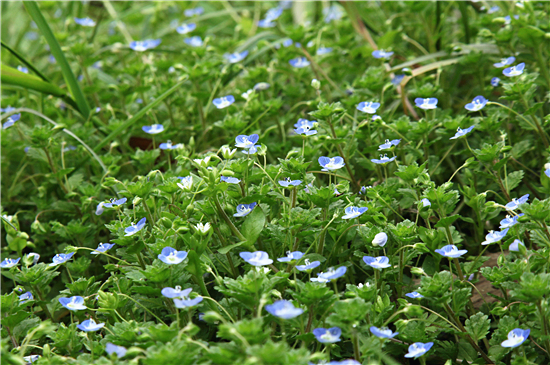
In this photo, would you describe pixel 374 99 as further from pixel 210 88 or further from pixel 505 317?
pixel 505 317

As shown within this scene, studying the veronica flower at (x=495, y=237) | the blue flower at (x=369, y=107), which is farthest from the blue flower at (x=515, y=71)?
the veronica flower at (x=495, y=237)

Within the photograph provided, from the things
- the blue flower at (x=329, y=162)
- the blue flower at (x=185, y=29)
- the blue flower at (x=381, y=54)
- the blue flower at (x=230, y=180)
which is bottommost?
the blue flower at (x=329, y=162)

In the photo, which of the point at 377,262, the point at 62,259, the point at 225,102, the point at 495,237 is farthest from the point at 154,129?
the point at 495,237

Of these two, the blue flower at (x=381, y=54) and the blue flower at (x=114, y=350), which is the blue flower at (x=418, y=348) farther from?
the blue flower at (x=381, y=54)

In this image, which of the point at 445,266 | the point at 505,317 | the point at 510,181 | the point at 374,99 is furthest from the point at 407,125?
the point at 505,317

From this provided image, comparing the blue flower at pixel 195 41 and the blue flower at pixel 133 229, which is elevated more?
the blue flower at pixel 195 41

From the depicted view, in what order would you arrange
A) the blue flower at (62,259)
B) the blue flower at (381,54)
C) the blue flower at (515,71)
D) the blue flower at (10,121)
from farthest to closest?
the blue flower at (381,54) < the blue flower at (10,121) < the blue flower at (515,71) < the blue flower at (62,259)

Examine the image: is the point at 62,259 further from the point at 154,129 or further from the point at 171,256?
the point at 154,129
